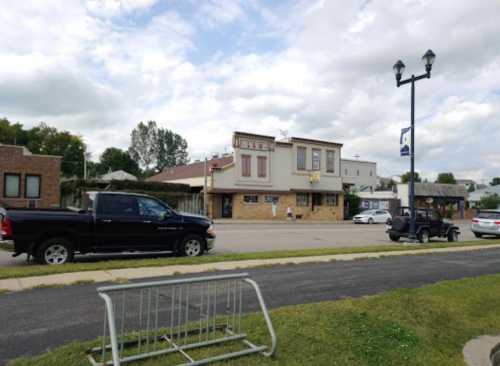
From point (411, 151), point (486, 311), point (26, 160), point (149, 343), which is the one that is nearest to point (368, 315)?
point (486, 311)

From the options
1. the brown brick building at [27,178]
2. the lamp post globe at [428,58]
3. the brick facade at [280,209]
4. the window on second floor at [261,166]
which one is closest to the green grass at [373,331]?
the lamp post globe at [428,58]

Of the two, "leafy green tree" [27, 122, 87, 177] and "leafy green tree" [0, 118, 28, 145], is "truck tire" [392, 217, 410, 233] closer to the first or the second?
"leafy green tree" [0, 118, 28, 145]

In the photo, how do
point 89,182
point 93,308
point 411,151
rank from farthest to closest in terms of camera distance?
1. point 89,182
2. point 411,151
3. point 93,308

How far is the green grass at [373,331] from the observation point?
435cm

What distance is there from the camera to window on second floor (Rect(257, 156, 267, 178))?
1662 inches

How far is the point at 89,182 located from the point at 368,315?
33420 millimetres

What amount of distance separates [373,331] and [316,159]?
42.3 m

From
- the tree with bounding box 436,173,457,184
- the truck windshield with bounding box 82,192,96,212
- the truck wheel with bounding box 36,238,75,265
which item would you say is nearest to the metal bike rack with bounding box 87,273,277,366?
the truck wheel with bounding box 36,238,75,265

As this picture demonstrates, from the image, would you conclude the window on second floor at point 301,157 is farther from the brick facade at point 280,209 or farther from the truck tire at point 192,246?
the truck tire at point 192,246

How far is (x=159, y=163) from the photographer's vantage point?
331 feet

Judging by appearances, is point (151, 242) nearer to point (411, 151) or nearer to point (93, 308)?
point (93, 308)

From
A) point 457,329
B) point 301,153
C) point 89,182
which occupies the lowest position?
point 457,329

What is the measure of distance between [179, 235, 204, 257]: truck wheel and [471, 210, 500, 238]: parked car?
60.4 feet

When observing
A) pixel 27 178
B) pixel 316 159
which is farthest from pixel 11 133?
pixel 316 159
